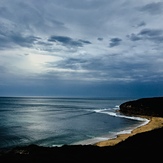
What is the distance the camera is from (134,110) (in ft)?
364

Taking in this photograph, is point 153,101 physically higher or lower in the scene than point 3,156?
higher

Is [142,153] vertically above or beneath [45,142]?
above

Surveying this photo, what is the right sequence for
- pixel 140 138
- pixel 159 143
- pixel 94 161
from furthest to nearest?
pixel 140 138 → pixel 159 143 → pixel 94 161

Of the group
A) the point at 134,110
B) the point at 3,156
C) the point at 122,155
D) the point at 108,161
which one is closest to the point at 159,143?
the point at 122,155

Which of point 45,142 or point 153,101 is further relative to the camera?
point 153,101

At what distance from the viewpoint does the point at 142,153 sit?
2194 centimetres

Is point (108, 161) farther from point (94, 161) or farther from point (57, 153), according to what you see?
point (57, 153)

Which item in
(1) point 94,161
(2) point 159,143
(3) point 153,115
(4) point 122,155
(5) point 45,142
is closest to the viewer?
(1) point 94,161

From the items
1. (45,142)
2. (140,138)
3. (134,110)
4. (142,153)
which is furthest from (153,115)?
(142,153)

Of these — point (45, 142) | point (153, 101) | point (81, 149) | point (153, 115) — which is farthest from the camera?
point (153, 101)

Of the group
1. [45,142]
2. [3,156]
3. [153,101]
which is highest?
[153,101]

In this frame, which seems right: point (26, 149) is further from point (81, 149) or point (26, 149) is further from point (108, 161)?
point (108, 161)

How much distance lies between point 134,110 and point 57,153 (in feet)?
308

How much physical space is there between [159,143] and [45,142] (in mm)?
24405
